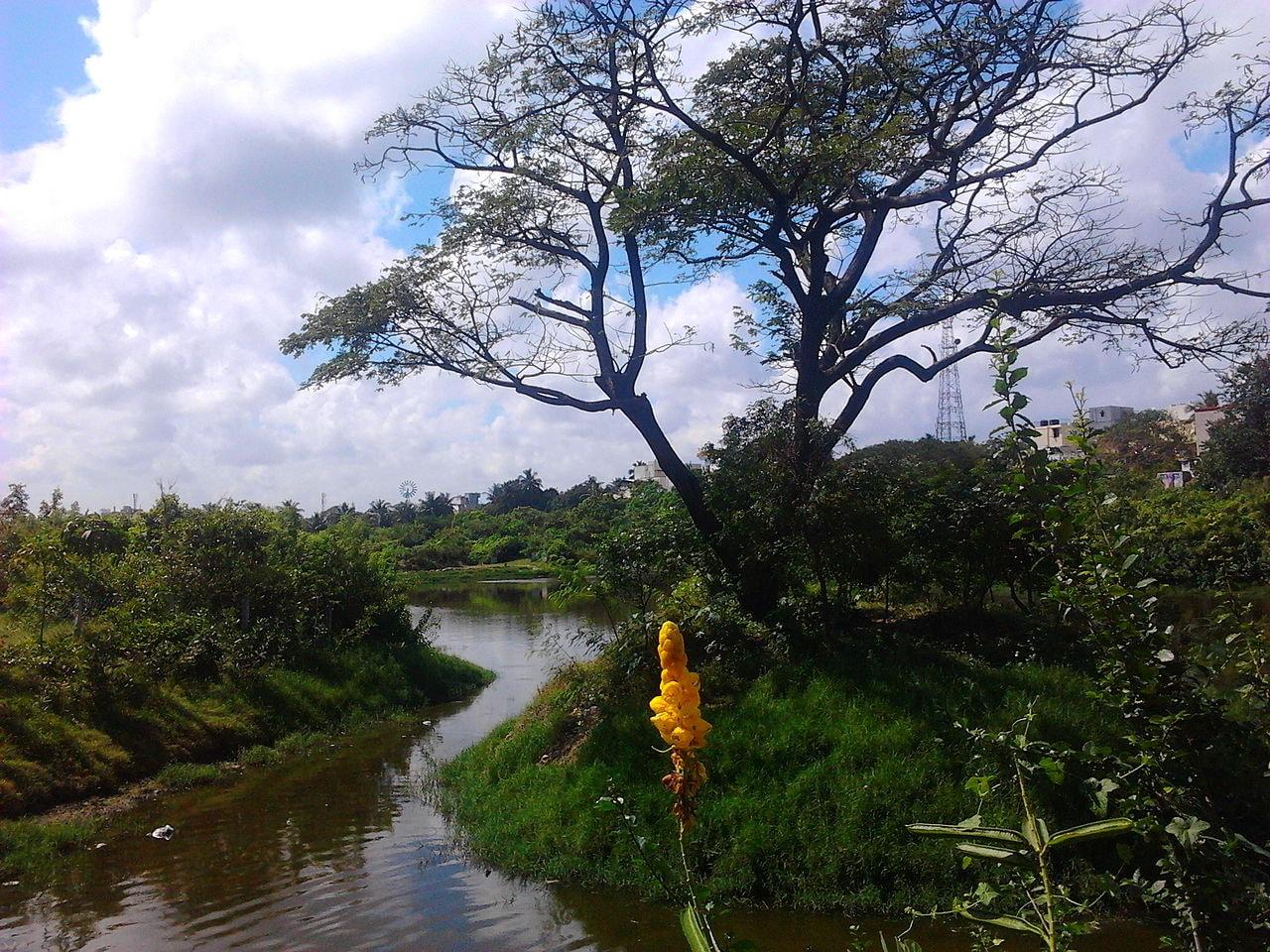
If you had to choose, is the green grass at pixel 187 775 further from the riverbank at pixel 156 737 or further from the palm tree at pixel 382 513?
the palm tree at pixel 382 513

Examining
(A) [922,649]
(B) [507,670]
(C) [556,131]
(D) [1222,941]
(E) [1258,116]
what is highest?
(C) [556,131]

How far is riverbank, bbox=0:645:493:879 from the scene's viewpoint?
9102 millimetres

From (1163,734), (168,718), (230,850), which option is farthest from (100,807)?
(1163,734)

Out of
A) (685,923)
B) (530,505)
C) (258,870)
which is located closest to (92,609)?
(258,870)

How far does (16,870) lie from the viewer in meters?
7.91

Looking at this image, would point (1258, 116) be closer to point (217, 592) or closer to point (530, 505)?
point (217, 592)

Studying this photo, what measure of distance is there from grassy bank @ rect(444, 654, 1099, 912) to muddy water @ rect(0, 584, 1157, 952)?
11.8 inches

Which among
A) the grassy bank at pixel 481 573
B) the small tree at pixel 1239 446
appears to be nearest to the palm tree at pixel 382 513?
the grassy bank at pixel 481 573

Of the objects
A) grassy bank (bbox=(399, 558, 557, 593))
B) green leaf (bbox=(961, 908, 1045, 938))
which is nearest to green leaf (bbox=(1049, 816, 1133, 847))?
green leaf (bbox=(961, 908, 1045, 938))

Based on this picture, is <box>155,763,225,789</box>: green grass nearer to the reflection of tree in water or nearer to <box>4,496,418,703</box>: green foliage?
the reflection of tree in water

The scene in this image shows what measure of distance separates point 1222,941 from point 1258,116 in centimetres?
1016

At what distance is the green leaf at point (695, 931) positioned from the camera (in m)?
1.33

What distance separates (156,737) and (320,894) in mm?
5245

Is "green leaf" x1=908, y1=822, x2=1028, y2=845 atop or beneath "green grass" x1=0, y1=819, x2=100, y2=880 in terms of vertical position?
atop
